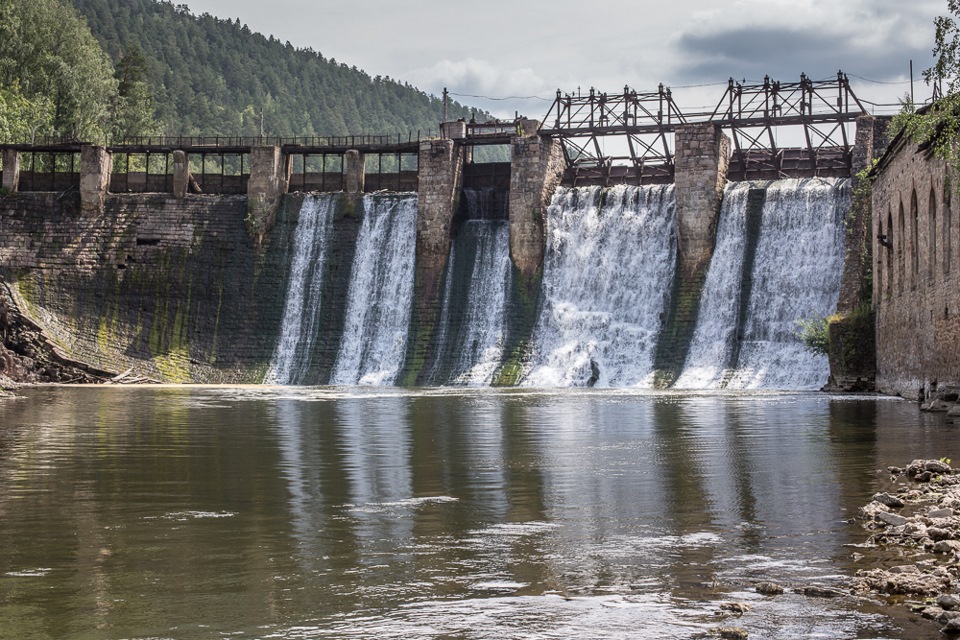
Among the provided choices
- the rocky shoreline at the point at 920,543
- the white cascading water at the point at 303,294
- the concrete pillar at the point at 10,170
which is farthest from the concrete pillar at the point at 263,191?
the rocky shoreline at the point at 920,543

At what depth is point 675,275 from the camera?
178 feet

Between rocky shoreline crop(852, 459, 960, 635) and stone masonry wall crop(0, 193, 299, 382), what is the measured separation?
44.8 m

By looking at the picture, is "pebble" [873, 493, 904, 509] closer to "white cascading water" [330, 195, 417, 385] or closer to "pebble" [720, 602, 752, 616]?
"pebble" [720, 602, 752, 616]

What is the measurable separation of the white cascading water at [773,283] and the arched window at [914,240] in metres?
13.9

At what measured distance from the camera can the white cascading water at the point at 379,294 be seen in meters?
56.5

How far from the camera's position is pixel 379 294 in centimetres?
5850

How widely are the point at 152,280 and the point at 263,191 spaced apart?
22.0ft

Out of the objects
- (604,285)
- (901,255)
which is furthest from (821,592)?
(604,285)

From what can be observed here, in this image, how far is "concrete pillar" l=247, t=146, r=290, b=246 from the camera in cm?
5991

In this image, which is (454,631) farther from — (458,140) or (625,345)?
(458,140)

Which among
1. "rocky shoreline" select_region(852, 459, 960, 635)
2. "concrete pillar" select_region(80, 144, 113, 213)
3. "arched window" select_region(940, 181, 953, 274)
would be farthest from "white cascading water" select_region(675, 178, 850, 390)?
"rocky shoreline" select_region(852, 459, 960, 635)

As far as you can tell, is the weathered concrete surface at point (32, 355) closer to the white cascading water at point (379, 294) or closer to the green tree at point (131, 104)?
the white cascading water at point (379, 294)

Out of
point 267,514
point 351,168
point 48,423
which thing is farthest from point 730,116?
point 267,514

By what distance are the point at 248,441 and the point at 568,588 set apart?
1391cm
